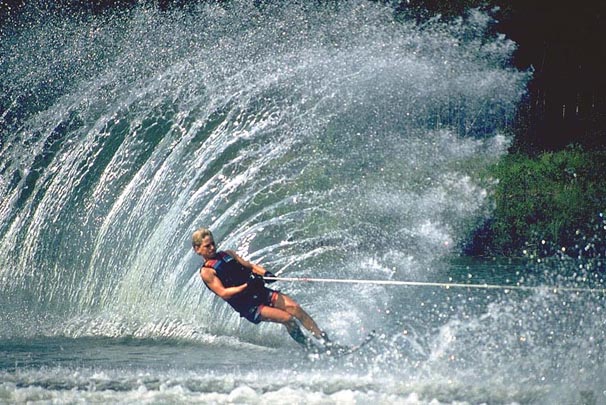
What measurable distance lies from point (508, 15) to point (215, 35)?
951 cm

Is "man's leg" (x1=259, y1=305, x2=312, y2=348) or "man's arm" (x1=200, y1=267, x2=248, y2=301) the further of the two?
"man's leg" (x1=259, y1=305, x2=312, y2=348)

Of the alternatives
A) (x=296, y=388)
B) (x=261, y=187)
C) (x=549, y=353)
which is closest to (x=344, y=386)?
(x=296, y=388)

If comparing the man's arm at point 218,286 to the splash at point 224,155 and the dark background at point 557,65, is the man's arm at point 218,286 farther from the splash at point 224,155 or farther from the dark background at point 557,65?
the dark background at point 557,65

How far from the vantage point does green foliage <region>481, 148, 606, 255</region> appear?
13945mm

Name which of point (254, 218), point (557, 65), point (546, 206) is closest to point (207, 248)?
point (254, 218)

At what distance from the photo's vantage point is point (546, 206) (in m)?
14.3

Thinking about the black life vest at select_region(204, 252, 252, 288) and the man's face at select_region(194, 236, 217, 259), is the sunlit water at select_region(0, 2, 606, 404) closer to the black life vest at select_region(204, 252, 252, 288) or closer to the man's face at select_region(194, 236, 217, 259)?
the black life vest at select_region(204, 252, 252, 288)

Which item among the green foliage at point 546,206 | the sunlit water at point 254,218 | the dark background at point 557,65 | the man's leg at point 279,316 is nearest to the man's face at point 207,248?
the man's leg at point 279,316

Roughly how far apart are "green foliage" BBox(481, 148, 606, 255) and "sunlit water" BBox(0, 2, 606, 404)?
2156 millimetres

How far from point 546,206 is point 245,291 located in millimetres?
8732

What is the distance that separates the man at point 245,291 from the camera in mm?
6813

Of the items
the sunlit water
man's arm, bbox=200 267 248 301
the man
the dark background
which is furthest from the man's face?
the dark background

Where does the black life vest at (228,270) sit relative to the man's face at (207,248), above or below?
below

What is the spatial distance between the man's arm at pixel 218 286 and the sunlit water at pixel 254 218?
1.90ft
